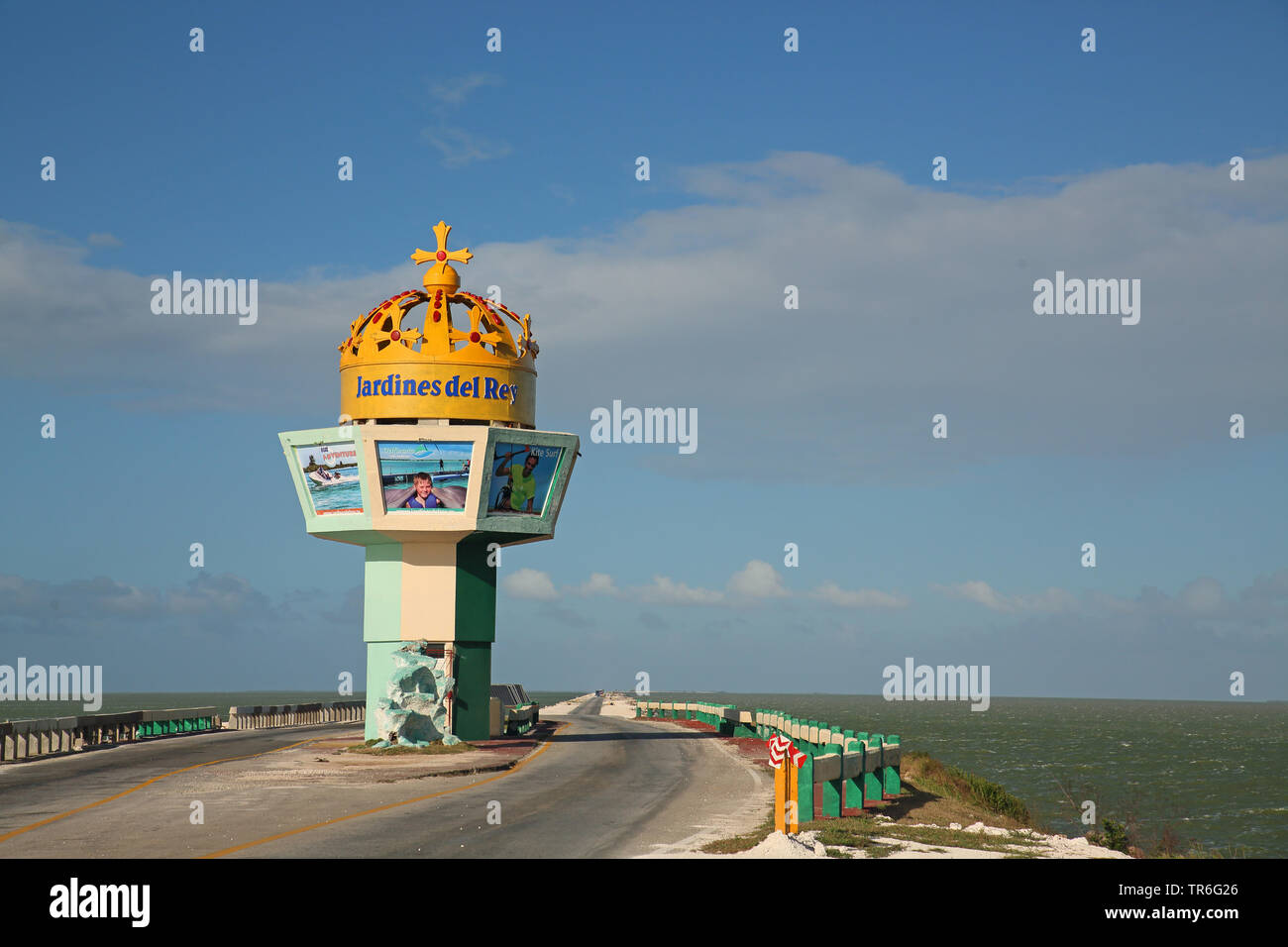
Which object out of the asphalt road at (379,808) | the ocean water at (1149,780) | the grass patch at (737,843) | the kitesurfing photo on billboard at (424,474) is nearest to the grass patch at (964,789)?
the ocean water at (1149,780)

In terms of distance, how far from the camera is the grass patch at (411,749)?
3772cm

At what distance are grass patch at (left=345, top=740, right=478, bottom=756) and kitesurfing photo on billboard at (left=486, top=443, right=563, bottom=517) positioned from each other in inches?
298

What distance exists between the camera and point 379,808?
24516 millimetres

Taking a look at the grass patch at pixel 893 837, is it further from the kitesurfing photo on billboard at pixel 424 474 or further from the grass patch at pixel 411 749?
the kitesurfing photo on billboard at pixel 424 474

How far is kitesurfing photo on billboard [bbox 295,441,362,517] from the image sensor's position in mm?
39938

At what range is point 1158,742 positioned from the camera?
10862 cm

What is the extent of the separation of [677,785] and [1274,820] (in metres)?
29.7

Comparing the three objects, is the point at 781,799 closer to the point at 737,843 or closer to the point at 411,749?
the point at 737,843

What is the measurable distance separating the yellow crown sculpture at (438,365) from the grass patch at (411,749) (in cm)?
1037
